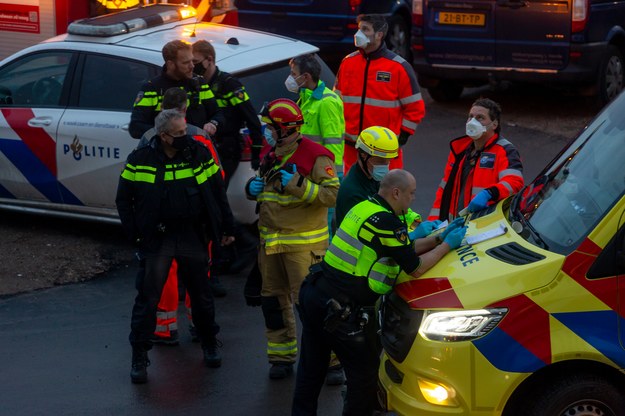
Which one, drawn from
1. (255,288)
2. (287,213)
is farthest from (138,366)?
(287,213)

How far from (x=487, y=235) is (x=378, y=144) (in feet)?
2.51

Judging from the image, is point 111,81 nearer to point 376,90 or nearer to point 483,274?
point 376,90

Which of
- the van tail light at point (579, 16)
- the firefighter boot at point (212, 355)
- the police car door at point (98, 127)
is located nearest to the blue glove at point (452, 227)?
the firefighter boot at point (212, 355)

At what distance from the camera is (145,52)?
8.98m

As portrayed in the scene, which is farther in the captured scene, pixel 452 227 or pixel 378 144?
pixel 378 144

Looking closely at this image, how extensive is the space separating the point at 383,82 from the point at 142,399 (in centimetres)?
356

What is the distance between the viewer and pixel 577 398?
203 inches

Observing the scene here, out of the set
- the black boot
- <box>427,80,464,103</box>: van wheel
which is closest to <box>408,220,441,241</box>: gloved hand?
the black boot

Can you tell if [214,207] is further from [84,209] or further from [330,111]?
[84,209]

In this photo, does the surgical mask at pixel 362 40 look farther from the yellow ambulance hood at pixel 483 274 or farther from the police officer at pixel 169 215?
the yellow ambulance hood at pixel 483 274

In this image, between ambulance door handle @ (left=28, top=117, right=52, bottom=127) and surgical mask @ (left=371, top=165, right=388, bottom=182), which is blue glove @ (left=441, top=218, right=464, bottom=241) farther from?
ambulance door handle @ (left=28, top=117, right=52, bottom=127)

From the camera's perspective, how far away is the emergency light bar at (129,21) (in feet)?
30.6

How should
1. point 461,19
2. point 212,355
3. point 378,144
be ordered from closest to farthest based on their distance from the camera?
point 378,144 → point 212,355 → point 461,19

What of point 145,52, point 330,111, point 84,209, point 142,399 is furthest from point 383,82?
point 142,399
